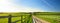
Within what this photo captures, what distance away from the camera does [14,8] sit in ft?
17.4

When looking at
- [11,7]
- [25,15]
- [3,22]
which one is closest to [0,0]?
[11,7]

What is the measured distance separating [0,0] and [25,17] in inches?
93.1

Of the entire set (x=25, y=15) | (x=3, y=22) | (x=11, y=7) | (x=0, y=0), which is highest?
(x=0, y=0)

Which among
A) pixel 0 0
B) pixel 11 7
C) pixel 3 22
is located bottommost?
pixel 3 22

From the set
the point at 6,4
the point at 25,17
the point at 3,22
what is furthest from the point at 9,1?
the point at 25,17

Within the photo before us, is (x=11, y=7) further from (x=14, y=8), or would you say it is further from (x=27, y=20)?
(x=27, y=20)

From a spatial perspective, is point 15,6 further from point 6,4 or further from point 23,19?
point 23,19

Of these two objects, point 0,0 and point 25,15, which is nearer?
point 25,15

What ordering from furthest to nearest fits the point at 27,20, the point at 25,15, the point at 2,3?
the point at 2,3, the point at 25,15, the point at 27,20

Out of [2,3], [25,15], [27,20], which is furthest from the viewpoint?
[2,3]

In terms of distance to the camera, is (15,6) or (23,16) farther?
(15,6)

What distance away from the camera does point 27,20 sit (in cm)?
332

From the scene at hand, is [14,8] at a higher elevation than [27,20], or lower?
higher

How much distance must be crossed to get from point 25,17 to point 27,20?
0.53 feet
